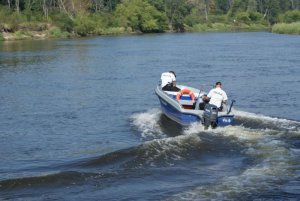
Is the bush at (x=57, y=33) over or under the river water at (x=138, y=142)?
under

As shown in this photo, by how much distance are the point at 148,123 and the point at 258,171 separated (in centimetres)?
854

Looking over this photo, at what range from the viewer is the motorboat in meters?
19.4

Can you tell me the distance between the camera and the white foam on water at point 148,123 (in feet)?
68.2

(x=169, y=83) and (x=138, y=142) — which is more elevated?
(x=169, y=83)

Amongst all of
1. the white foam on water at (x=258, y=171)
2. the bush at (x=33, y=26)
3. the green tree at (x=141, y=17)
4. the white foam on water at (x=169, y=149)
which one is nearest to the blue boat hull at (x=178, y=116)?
the white foam on water at (x=258, y=171)

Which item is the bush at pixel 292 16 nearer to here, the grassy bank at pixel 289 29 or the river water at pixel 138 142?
the grassy bank at pixel 289 29

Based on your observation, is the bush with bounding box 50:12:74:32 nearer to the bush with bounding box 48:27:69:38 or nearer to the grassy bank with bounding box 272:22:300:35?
the bush with bounding box 48:27:69:38

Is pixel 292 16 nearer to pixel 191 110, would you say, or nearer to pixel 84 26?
pixel 84 26

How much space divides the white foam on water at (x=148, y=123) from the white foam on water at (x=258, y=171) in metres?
2.60

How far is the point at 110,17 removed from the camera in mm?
119188

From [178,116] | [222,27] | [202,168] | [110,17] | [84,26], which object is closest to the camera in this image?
[202,168]

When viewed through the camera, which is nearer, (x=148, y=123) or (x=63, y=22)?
(x=148, y=123)

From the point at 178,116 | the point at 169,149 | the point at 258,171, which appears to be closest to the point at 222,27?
the point at 178,116

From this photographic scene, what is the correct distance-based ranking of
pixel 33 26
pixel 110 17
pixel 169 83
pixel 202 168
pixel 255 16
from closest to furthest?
pixel 202 168 → pixel 169 83 → pixel 33 26 → pixel 110 17 → pixel 255 16
